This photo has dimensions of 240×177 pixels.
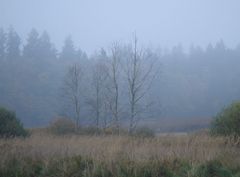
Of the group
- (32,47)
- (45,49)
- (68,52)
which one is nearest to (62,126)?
(32,47)

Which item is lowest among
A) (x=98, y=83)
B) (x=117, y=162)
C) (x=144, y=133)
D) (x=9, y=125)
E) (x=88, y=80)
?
(x=117, y=162)

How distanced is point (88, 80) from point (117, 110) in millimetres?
36471

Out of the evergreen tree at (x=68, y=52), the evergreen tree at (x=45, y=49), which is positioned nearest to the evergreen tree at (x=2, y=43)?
the evergreen tree at (x=45, y=49)

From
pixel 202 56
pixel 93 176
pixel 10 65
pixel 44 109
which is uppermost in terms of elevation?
pixel 202 56

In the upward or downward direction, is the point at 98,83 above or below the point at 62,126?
above

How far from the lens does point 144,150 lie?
1045 centimetres

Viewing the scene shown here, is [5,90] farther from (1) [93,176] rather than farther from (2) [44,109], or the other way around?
(1) [93,176]

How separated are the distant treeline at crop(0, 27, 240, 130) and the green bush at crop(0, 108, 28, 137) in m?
40.9

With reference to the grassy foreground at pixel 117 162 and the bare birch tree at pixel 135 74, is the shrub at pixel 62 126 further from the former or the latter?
the grassy foreground at pixel 117 162

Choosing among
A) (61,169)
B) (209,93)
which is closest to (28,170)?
(61,169)

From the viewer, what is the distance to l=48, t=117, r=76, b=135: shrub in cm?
2880

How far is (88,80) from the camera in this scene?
6500 centimetres

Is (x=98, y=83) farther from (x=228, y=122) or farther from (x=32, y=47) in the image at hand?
(x=32, y=47)

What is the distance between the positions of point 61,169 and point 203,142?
546 cm
